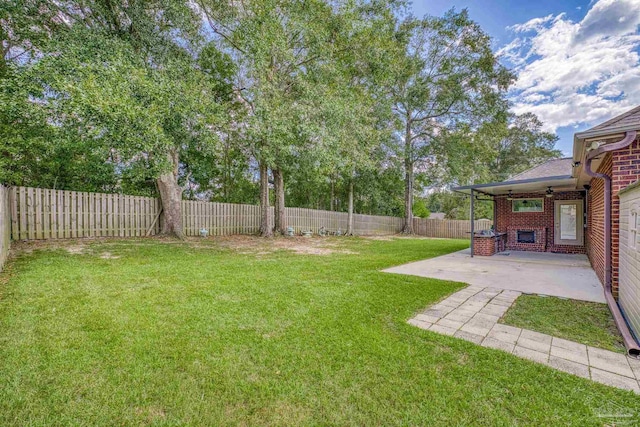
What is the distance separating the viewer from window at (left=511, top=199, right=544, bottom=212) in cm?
973

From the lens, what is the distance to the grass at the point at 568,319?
2750 mm

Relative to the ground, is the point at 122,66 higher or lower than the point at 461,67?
lower

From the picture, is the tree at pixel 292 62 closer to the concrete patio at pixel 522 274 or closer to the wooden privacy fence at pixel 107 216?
the wooden privacy fence at pixel 107 216

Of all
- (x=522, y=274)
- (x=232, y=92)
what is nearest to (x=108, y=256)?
(x=232, y=92)

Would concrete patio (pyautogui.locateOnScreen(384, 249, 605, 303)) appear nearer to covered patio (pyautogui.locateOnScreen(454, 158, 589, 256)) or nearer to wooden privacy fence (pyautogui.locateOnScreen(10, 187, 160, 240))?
covered patio (pyautogui.locateOnScreen(454, 158, 589, 256))

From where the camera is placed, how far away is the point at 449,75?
53.7ft

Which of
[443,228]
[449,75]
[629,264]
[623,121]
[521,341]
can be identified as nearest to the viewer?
[521,341]

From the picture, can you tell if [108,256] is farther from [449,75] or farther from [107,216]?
[449,75]

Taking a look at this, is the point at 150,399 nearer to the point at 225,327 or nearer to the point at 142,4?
the point at 225,327

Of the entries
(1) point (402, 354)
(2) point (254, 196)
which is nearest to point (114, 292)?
(1) point (402, 354)

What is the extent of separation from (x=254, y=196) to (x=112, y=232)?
9615 millimetres

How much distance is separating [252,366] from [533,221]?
11.0 m

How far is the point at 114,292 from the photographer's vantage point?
3762 millimetres

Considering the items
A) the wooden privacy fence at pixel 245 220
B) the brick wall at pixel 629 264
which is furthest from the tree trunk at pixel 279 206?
the brick wall at pixel 629 264
